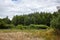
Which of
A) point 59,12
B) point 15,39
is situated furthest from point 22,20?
point 15,39

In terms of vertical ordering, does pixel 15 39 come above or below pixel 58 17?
below

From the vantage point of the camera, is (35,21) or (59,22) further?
(35,21)

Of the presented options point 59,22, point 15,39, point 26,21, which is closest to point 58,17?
point 59,22

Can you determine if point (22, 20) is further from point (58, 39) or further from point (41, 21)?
point (58, 39)

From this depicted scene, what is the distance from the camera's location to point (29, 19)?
65.9m

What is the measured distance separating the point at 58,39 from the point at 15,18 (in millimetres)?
55864

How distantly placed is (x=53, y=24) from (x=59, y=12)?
1.98 metres

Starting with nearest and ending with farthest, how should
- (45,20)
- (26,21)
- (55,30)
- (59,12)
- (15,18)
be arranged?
(55,30)
(59,12)
(45,20)
(26,21)
(15,18)

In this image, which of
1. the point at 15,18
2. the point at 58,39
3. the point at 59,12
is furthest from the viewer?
the point at 15,18

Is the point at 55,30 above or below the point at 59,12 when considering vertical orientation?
below

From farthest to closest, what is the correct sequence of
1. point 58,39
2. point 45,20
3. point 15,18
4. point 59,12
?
point 15,18 < point 45,20 < point 59,12 < point 58,39

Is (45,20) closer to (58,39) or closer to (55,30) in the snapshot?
(55,30)

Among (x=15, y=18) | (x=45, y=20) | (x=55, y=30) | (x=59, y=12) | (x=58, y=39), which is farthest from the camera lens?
(x=15, y=18)

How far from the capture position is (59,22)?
19875 mm
